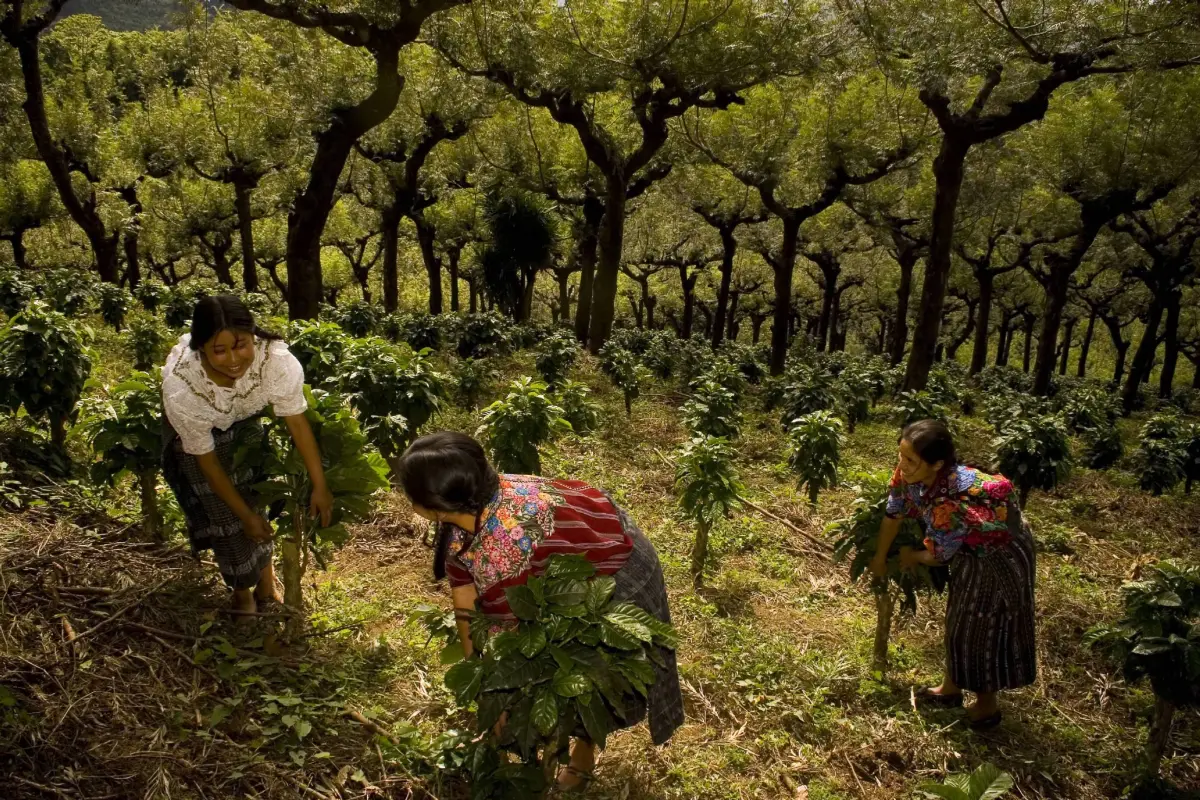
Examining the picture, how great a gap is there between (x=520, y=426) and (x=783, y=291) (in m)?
13.3

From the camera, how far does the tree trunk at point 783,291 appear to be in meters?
17.7

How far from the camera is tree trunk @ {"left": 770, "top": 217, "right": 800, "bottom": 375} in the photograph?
17.7 m

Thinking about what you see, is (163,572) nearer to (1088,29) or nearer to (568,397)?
(568,397)

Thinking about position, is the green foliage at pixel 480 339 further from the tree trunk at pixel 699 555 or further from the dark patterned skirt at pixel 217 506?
the dark patterned skirt at pixel 217 506

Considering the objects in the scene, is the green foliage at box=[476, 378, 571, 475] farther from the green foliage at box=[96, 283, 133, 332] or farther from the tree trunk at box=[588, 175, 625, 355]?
the green foliage at box=[96, 283, 133, 332]

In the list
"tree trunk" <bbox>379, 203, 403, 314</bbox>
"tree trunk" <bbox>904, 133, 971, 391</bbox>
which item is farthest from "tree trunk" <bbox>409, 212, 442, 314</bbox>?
"tree trunk" <bbox>904, 133, 971, 391</bbox>

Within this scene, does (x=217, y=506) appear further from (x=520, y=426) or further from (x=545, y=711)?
(x=520, y=426)

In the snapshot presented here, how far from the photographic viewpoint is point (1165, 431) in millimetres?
12766

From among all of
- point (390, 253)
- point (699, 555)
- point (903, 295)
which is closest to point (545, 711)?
point (699, 555)

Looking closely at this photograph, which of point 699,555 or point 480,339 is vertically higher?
point 480,339

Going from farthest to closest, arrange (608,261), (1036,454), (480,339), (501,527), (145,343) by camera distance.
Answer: (608,261)
(480,339)
(145,343)
(1036,454)
(501,527)

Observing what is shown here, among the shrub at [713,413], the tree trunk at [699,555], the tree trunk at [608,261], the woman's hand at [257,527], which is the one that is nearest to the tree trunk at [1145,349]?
the tree trunk at [608,261]

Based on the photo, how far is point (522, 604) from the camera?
2.52m

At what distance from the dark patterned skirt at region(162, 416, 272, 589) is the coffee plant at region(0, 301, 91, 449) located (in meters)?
3.16
